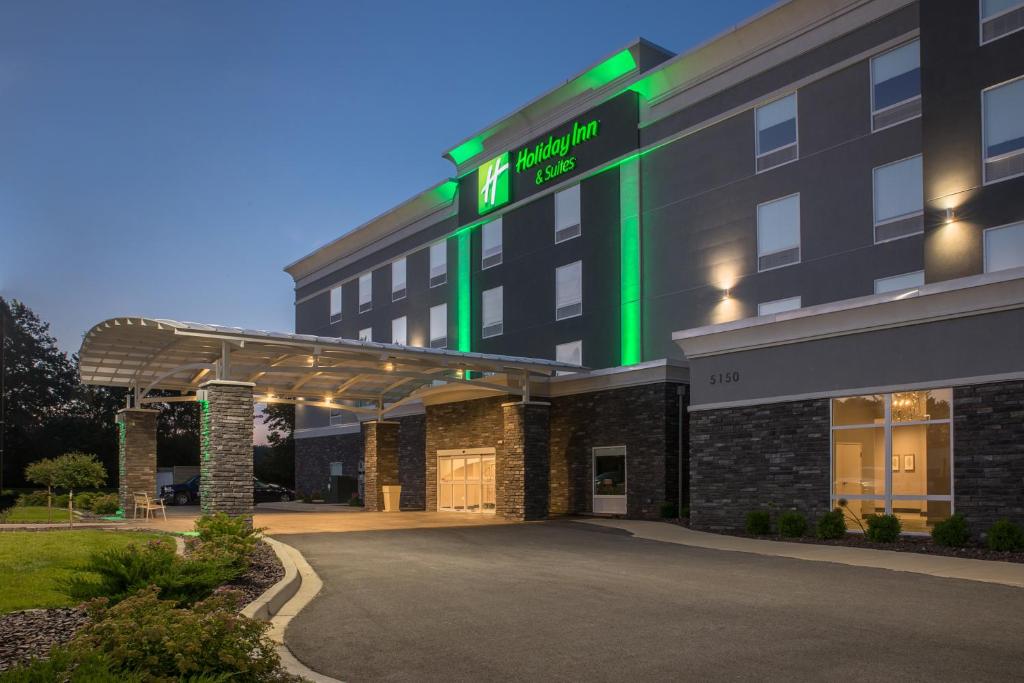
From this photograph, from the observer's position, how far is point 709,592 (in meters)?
11.6

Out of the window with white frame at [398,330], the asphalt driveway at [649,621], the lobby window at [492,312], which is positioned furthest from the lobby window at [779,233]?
the window with white frame at [398,330]

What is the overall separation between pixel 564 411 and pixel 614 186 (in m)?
7.92

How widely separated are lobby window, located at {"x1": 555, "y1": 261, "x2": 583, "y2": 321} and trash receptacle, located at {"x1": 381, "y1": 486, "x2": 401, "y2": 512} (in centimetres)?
874

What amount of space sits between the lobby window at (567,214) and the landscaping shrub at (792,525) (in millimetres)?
15039

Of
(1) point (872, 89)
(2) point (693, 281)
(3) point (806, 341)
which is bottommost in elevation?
(3) point (806, 341)

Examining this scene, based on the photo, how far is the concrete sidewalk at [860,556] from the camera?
517 inches

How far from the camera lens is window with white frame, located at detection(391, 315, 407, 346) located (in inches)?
1662

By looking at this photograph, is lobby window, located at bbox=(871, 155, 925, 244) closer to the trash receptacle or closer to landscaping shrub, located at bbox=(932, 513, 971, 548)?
landscaping shrub, located at bbox=(932, 513, 971, 548)

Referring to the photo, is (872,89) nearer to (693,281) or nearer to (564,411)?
(693,281)

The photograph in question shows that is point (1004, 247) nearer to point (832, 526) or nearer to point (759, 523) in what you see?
point (832, 526)

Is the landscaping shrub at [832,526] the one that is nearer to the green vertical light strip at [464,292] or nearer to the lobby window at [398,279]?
the green vertical light strip at [464,292]

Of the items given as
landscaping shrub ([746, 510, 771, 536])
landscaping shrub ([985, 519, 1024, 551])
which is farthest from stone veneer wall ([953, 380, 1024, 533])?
landscaping shrub ([746, 510, 771, 536])

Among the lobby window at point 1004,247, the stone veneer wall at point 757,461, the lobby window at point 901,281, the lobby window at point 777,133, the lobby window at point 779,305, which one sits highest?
the lobby window at point 777,133

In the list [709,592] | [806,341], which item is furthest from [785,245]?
[709,592]
